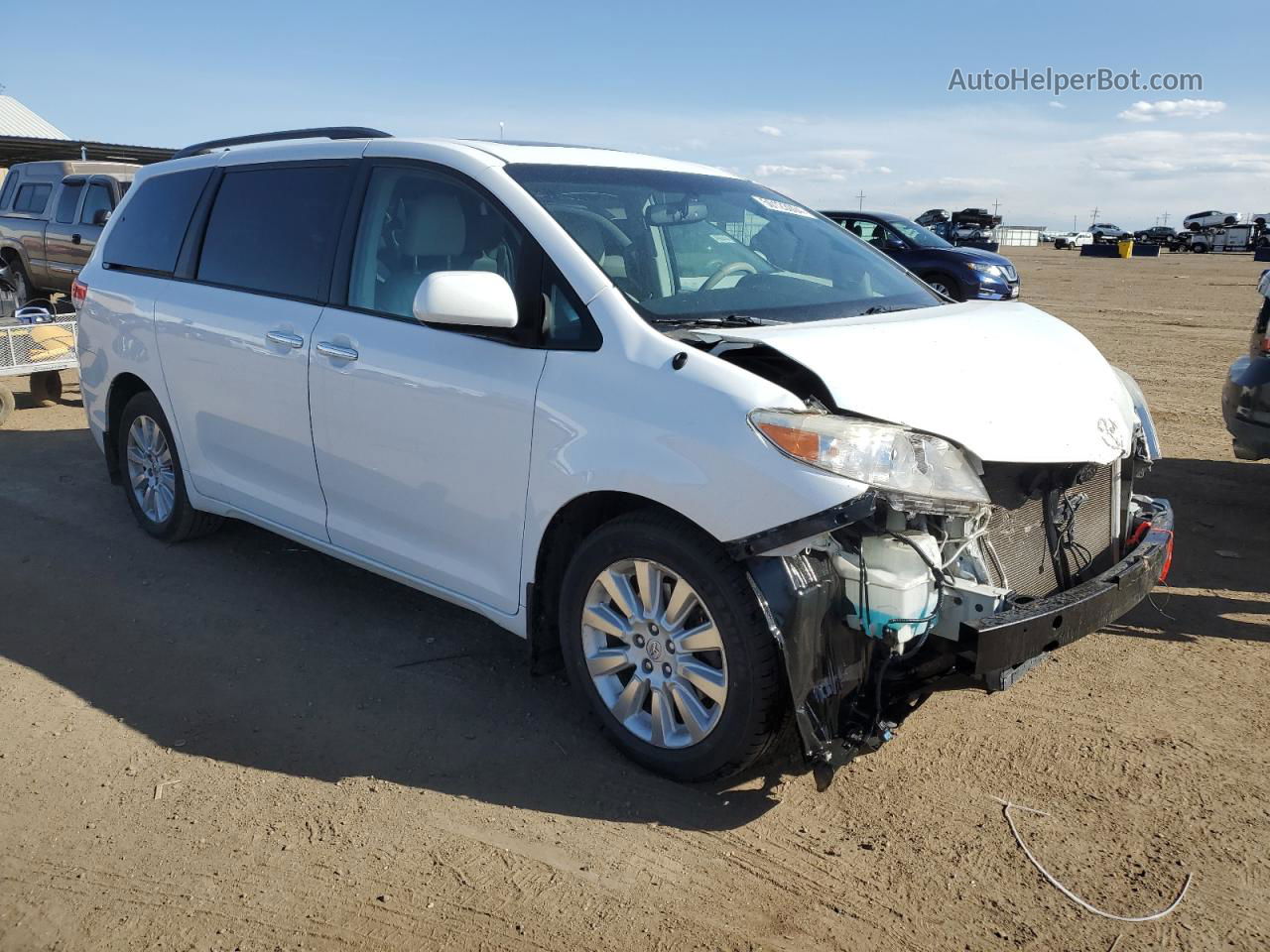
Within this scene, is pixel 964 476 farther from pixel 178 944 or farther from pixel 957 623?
pixel 178 944

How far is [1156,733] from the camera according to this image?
3816 mm

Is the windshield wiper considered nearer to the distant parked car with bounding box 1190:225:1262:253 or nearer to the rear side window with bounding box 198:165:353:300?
the rear side window with bounding box 198:165:353:300

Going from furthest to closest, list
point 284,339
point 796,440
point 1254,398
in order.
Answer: point 1254,398 → point 284,339 → point 796,440

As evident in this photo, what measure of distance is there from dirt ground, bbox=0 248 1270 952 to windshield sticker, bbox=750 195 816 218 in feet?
7.14

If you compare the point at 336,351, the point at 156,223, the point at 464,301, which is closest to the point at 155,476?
the point at 156,223

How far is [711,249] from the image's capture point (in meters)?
4.22

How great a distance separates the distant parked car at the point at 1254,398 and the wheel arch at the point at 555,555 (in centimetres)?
395

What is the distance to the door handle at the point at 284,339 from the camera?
14.5 ft

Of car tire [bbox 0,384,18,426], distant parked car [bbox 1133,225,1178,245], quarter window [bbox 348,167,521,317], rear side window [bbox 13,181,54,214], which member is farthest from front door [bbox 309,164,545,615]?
distant parked car [bbox 1133,225,1178,245]

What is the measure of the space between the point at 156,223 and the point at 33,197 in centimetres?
1114

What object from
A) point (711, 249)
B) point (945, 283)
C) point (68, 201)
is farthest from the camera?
point (945, 283)

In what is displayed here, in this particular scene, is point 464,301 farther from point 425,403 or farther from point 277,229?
point 277,229

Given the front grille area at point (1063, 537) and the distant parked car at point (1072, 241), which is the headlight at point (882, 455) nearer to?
the front grille area at point (1063, 537)

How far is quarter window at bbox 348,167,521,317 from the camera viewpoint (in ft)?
12.8
